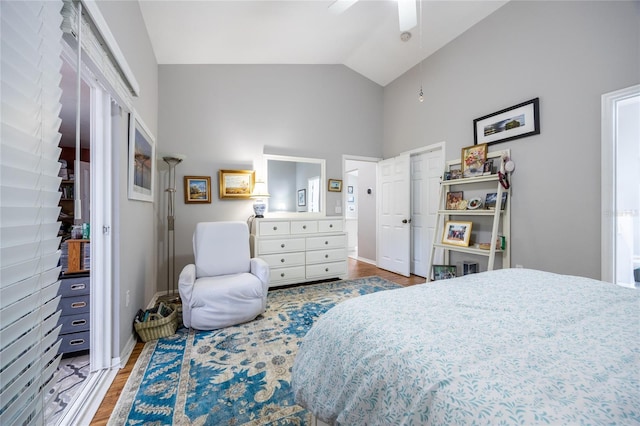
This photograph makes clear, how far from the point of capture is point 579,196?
7.70ft

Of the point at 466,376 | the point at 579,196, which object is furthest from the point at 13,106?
the point at 579,196

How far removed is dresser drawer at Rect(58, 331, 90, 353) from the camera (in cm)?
181

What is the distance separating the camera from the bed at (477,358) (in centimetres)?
52

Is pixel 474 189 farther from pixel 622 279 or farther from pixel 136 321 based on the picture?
pixel 136 321

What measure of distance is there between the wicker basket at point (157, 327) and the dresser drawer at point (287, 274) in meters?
1.30

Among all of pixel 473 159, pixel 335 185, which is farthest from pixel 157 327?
pixel 473 159

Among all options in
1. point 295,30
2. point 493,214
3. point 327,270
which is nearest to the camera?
point 493,214

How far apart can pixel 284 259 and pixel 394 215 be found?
6.63ft

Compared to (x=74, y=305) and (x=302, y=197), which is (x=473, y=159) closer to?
(x=302, y=197)

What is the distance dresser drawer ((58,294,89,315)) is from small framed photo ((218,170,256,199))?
6.11ft

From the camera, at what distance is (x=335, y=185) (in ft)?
13.9

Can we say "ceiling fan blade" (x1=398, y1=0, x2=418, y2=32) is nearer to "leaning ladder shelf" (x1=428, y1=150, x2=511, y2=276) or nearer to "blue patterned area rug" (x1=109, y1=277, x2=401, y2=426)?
"leaning ladder shelf" (x1=428, y1=150, x2=511, y2=276)

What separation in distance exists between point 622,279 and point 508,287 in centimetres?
195

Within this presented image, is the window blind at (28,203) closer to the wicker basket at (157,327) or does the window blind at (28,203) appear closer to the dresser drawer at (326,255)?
the wicker basket at (157,327)
